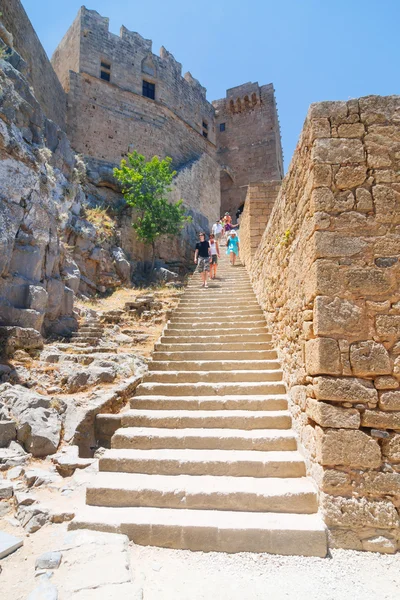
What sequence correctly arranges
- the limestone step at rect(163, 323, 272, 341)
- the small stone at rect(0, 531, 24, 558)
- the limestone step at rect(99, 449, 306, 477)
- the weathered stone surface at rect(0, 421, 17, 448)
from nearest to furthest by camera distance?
the small stone at rect(0, 531, 24, 558)
the limestone step at rect(99, 449, 306, 477)
the weathered stone surface at rect(0, 421, 17, 448)
the limestone step at rect(163, 323, 272, 341)

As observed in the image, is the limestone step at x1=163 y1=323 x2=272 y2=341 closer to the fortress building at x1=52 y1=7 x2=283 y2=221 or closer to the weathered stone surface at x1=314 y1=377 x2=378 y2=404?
the weathered stone surface at x1=314 y1=377 x2=378 y2=404

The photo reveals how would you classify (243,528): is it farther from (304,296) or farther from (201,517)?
(304,296)

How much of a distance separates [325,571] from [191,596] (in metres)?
1.02

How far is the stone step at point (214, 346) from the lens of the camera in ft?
A: 18.8

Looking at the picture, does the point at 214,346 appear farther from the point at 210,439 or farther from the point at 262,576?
the point at 262,576

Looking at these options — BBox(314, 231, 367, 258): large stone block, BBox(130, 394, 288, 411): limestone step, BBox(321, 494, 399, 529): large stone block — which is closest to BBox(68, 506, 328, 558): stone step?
BBox(321, 494, 399, 529): large stone block

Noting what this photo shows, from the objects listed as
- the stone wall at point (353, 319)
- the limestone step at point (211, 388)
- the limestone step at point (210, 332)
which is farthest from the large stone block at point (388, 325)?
the limestone step at point (210, 332)

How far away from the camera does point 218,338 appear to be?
6.16 meters

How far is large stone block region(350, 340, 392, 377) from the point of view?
9.64ft

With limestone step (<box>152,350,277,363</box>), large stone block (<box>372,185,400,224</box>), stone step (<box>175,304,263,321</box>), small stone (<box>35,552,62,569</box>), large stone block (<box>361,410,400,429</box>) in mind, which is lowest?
small stone (<box>35,552,62,569</box>)

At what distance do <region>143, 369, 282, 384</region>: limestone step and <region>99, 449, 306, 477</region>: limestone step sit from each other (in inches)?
51.8

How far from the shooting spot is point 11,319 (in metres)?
7.55

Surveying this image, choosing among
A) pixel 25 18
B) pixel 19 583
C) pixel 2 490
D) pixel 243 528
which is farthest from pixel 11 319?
pixel 25 18

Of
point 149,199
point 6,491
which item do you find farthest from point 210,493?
point 149,199
